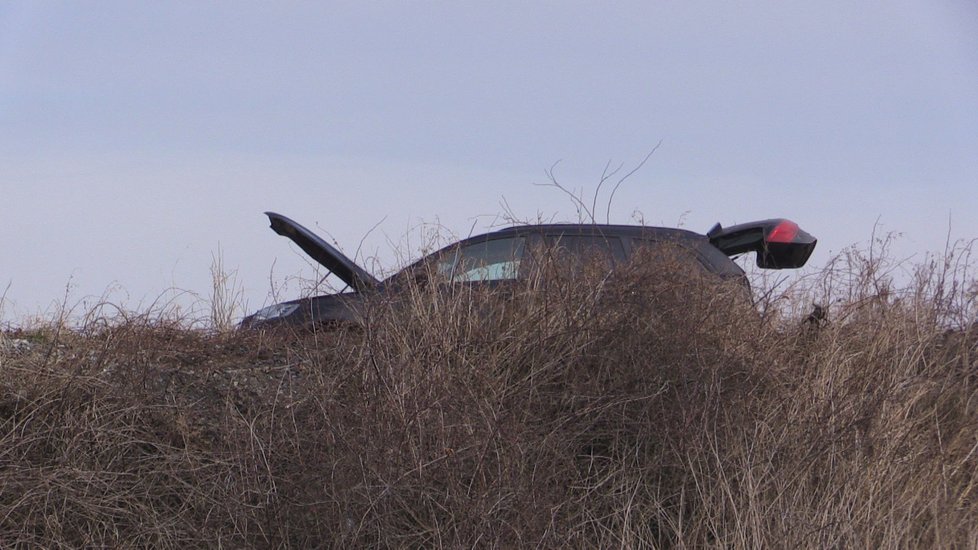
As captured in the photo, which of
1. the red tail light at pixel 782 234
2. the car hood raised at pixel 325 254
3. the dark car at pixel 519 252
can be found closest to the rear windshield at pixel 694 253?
the dark car at pixel 519 252

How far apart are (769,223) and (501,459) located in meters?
2.99

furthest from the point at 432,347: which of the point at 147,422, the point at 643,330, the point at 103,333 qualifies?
the point at 103,333

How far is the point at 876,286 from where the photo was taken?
24.8ft

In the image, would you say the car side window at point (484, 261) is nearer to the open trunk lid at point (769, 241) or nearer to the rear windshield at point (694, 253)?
the rear windshield at point (694, 253)

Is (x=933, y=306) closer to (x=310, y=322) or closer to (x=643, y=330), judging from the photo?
(x=643, y=330)

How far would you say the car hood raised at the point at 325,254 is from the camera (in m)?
7.06

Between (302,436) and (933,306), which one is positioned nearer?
(302,436)

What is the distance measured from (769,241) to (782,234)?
10cm

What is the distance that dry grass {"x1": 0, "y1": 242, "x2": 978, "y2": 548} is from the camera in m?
5.66

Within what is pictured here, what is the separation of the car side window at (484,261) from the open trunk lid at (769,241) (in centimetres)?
149

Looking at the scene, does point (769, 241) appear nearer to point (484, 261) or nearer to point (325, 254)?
point (484, 261)

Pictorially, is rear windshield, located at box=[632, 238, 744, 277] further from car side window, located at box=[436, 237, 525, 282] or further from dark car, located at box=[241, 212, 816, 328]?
car side window, located at box=[436, 237, 525, 282]

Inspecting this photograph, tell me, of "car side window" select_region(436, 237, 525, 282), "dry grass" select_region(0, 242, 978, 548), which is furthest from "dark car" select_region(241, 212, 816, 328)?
"dry grass" select_region(0, 242, 978, 548)

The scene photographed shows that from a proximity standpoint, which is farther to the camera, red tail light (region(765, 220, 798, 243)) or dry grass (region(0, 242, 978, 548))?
red tail light (region(765, 220, 798, 243))
